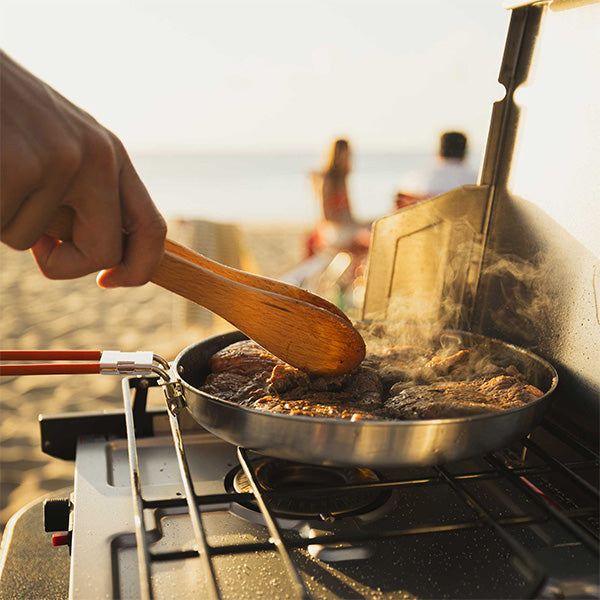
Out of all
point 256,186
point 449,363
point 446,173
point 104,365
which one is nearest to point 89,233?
point 104,365

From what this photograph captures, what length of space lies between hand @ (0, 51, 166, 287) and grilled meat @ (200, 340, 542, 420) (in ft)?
1.86

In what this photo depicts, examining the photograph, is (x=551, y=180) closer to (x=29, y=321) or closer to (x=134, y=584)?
(x=134, y=584)

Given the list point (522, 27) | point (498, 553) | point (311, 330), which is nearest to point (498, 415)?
point (498, 553)

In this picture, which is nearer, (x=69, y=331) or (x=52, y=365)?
(x=52, y=365)

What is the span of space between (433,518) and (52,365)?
1114 millimetres

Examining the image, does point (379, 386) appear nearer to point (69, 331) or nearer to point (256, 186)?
point (69, 331)

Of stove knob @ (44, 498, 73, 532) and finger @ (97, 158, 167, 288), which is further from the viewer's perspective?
stove knob @ (44, 498, 73, 532)

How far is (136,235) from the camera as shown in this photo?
4.38 ft

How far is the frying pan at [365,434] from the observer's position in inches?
51.8

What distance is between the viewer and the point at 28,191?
1.09 meters

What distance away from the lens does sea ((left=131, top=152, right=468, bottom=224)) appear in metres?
22.5

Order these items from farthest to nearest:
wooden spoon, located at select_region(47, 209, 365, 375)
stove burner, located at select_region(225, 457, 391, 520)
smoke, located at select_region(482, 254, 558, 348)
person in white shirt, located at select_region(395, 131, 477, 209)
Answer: person in white shirt, located at select_region(395, 131, 477, 209), smoke, located at select_region(482, 254, 558, 348), wooden spoon, located at select_region(47, 209, 365, 375), stove burner, located at select_region(225, 457, 391, 520)

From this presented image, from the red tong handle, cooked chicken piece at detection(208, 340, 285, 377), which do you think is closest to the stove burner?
cooked chicken piece at detection(208, 340, 285, 377)

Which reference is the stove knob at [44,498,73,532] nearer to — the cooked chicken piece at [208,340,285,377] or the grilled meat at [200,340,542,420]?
the grilled meat at [200,340,542,420]
